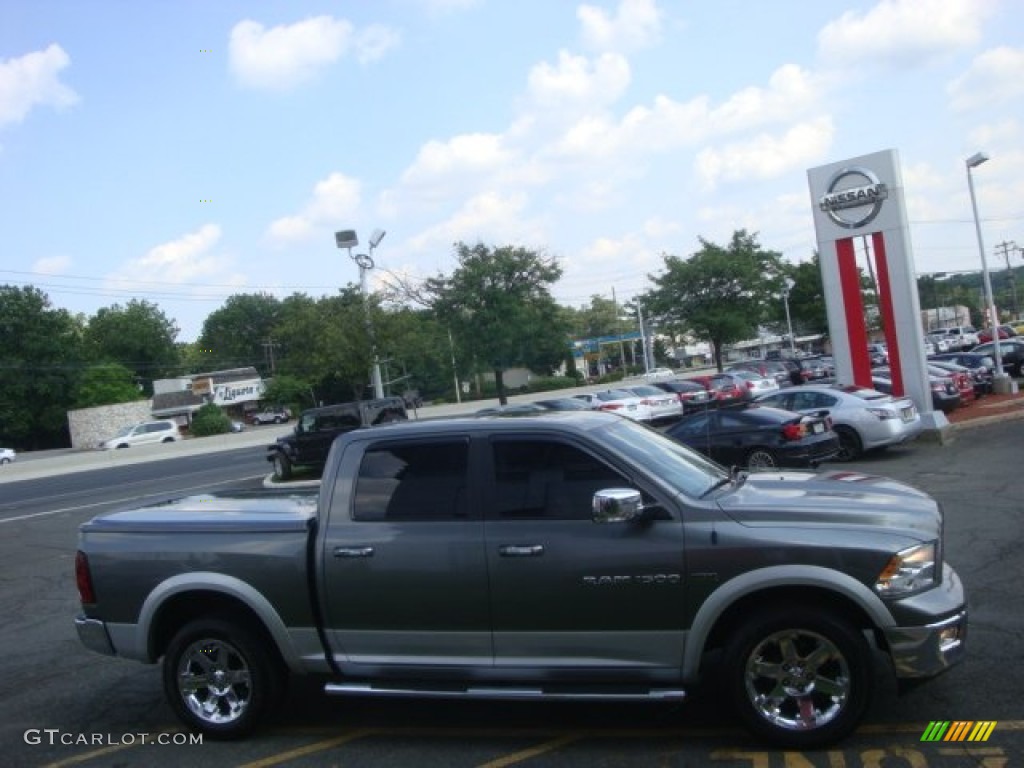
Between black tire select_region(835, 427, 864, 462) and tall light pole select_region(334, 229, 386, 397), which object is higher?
tall light pole select_region(334, 229, 386, 397)

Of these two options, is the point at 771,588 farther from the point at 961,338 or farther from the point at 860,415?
the point at 961,338

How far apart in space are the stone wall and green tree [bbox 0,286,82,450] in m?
15.9

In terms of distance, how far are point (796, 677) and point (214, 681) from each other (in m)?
3.31

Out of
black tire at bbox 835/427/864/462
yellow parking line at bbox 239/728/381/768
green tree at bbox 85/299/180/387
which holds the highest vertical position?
green tree at bbox 85/299/180/387

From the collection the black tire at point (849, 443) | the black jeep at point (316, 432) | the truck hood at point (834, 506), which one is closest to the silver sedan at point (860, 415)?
the black tire at point (849, 443)

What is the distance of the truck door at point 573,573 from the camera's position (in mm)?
4742

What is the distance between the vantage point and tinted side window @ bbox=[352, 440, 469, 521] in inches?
204

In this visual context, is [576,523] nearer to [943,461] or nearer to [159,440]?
[943,461]

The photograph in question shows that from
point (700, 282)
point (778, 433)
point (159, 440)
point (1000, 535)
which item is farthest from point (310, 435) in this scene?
point (159, 440)

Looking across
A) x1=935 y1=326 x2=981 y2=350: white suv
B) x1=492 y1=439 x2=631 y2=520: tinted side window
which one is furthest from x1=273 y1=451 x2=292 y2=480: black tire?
x1=935 y1=326 x2=981 y2=350: white suv

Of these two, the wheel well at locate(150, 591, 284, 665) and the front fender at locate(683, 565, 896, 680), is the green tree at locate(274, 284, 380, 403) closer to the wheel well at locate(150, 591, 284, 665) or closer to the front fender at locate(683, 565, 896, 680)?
the wheel well at locate(150, 591, 284, 665)

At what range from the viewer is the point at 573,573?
4824 millimetres

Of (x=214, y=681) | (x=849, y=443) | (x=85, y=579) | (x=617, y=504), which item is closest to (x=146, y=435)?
(x=849, y=443)

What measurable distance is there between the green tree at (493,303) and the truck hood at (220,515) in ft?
86.7
